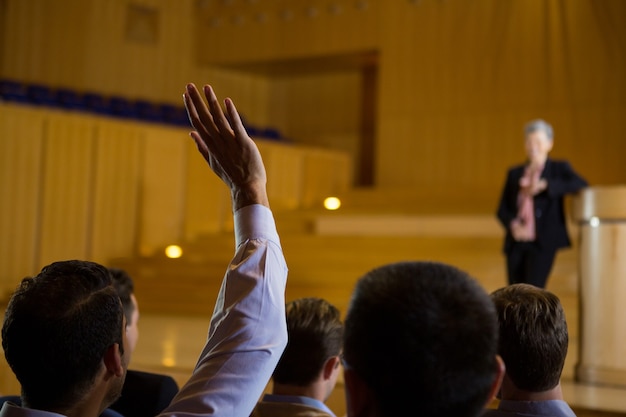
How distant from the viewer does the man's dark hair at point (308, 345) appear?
1.77 m

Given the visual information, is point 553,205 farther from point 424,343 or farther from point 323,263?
point 424,343

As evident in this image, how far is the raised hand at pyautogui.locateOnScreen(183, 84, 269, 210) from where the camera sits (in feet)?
4.86

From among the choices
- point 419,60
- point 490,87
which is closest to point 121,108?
point 419,60

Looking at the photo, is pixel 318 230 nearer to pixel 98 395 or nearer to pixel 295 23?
pixel 295 23

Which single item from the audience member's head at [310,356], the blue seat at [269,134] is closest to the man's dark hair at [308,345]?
the audience member's head at [310,356]

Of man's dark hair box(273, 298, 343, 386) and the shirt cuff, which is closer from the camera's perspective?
the shirt cuff

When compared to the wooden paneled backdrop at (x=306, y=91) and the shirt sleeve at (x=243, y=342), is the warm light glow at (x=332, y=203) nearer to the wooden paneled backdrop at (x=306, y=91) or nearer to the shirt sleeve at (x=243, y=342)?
the wooden paneled backdrop at (x=306, y=91)

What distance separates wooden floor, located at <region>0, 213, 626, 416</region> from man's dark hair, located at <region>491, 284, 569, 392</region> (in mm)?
4470

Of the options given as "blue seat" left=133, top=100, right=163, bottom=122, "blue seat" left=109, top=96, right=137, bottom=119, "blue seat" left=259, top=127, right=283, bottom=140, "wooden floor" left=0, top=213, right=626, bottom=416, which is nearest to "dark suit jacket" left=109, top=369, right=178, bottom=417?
"wooden floor" left=0, top=213, right=626, bottom=416

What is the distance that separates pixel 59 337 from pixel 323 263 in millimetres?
7060

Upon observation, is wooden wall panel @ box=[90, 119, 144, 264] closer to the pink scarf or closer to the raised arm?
the pink scarf

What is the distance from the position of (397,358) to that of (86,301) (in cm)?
67

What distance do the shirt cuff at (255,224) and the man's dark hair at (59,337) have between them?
271 mm

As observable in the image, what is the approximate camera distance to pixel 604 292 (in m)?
4.15
